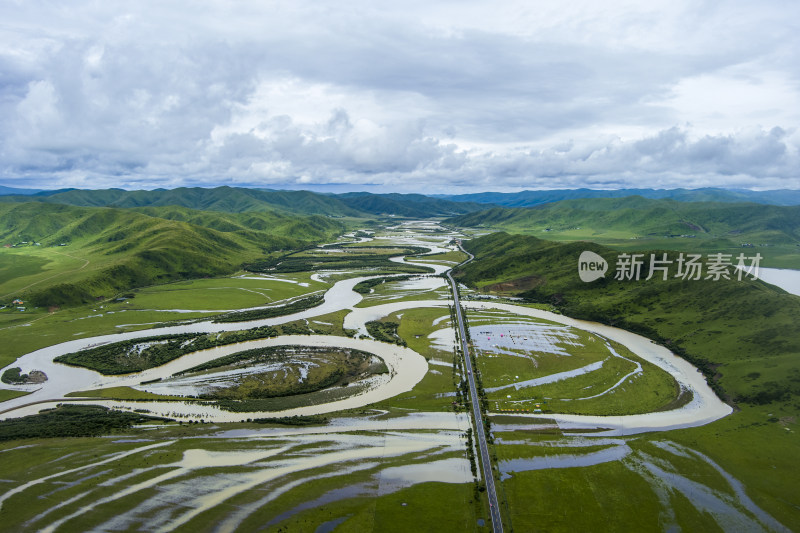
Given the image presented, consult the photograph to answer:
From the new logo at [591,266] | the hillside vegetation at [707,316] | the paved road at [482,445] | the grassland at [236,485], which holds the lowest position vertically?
the grassland at [236,485]

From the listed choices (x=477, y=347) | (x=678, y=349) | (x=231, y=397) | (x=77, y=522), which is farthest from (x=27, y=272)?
(x=678, y=349)

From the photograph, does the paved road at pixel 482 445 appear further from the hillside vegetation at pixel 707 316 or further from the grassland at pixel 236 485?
the hillside vegetation at pixel 707 316

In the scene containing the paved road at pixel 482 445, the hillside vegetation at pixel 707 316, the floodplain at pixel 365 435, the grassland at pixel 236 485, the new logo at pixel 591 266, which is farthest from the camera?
the new logo at pixel 591 266

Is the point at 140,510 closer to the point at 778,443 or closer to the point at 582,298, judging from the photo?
the point at 778,443

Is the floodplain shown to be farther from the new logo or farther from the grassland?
the new logo

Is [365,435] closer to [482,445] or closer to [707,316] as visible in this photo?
[482,445]

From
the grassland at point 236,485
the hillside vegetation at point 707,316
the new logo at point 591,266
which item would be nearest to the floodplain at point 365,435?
the grassland at point 236,485

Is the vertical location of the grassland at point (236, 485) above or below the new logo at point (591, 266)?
below
